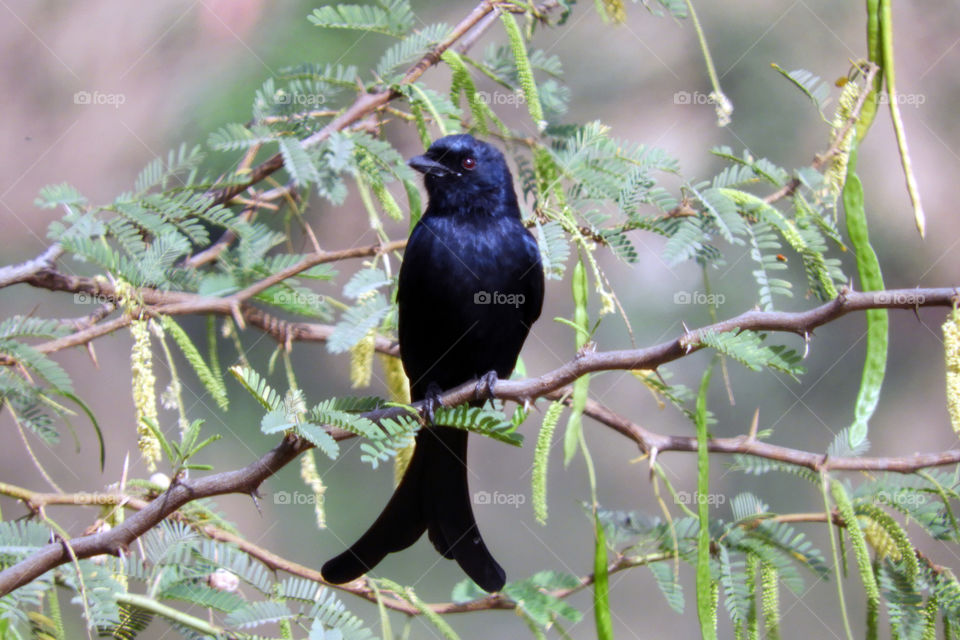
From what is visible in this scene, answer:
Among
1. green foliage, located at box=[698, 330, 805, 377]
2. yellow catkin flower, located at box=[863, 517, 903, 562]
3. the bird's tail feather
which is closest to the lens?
green foliage, located at box=[698, 330, 805, 377]

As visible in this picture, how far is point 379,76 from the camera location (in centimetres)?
196

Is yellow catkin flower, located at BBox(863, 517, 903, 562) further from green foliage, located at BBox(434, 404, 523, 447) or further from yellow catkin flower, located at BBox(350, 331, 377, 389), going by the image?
yellow catkin flower, located at BBox(350, 331, 377, 389)

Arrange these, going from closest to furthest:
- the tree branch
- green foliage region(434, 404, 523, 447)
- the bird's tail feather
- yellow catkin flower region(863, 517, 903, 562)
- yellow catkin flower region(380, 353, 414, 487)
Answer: the tree branch
green foliage region(434, 404, 523, 447)
yellow catkin flower region(863, 517, 903, 562)
the bird's tail feather
yellow catkin flower region(380, 353, 414, 487)

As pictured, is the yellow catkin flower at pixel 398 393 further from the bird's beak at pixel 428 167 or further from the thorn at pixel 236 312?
the bird's beak at pixel 428 167

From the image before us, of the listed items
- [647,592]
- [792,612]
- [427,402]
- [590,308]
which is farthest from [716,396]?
[427,402]

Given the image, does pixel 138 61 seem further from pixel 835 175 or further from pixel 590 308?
pixel 835 175

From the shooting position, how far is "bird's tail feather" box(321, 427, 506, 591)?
5.80 feet

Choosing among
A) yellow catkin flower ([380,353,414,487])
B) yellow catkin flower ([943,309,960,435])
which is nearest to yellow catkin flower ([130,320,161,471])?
yellow catkin flower ([380,353,414,487])

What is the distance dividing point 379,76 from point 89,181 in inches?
51.5

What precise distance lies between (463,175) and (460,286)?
1.09 feet

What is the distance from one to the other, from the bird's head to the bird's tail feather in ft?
2.09

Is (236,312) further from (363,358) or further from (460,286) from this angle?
(460,286)

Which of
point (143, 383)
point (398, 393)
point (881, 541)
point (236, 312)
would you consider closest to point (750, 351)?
point (881, 541)

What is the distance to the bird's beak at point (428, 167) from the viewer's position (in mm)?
2332
